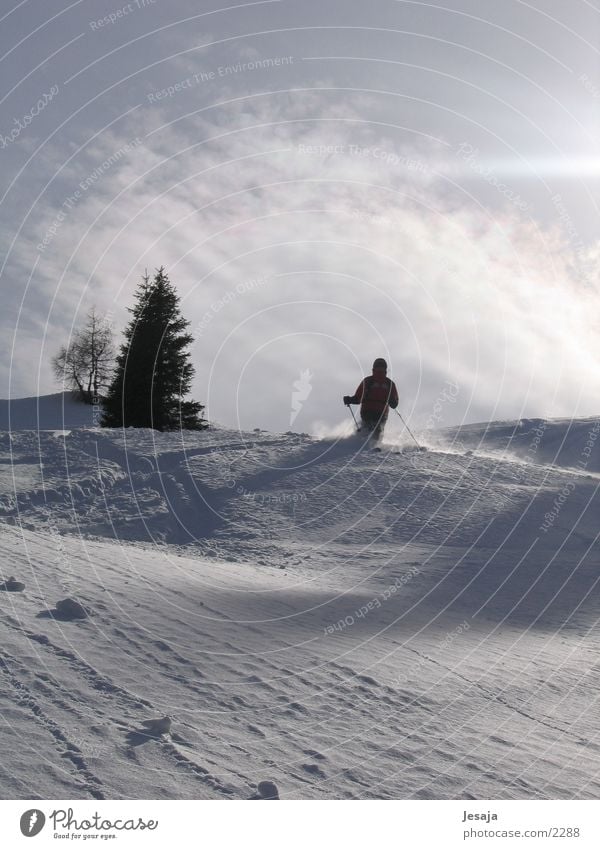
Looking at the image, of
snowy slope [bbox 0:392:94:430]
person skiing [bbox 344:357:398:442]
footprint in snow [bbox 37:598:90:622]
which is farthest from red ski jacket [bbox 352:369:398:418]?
snowy slope [bbox 0:392:94:430]

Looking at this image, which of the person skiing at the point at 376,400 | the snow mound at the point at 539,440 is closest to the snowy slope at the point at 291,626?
the person skiing at the point at 376,400

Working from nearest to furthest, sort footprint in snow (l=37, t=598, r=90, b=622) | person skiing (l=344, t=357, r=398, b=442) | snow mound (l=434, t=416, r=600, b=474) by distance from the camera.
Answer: footprint in snow (l=37, t=598, r=90, b=622) → person skiing (l=344, t=357, r=398, b=442) → snow mound (l=434, t=416, r=600, b=474)

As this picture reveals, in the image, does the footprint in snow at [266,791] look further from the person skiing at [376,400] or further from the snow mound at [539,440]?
the snow mound at [539,440]

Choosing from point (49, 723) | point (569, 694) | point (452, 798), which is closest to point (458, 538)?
point (569, 694)

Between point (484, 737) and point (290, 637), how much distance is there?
6.45 ft

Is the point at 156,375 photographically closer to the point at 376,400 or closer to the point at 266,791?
the point at 376,400

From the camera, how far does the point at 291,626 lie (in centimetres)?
686

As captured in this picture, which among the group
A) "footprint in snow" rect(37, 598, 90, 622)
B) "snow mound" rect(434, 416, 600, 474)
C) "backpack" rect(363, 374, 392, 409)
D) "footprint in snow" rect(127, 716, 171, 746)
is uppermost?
"backpack" rect(363, 374, 392, 409)

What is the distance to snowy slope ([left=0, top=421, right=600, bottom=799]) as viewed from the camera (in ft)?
13.9

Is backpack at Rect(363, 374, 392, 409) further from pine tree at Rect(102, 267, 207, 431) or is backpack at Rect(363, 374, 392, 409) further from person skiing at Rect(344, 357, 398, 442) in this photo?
pine tree at Rect(102, 267, 207, 431)

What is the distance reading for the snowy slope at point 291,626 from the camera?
4.23 meters

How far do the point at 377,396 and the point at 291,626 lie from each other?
10.7 m

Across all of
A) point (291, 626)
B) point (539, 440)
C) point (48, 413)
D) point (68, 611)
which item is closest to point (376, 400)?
point (539, 440)

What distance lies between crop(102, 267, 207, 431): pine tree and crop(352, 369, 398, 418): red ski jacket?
490 inches
